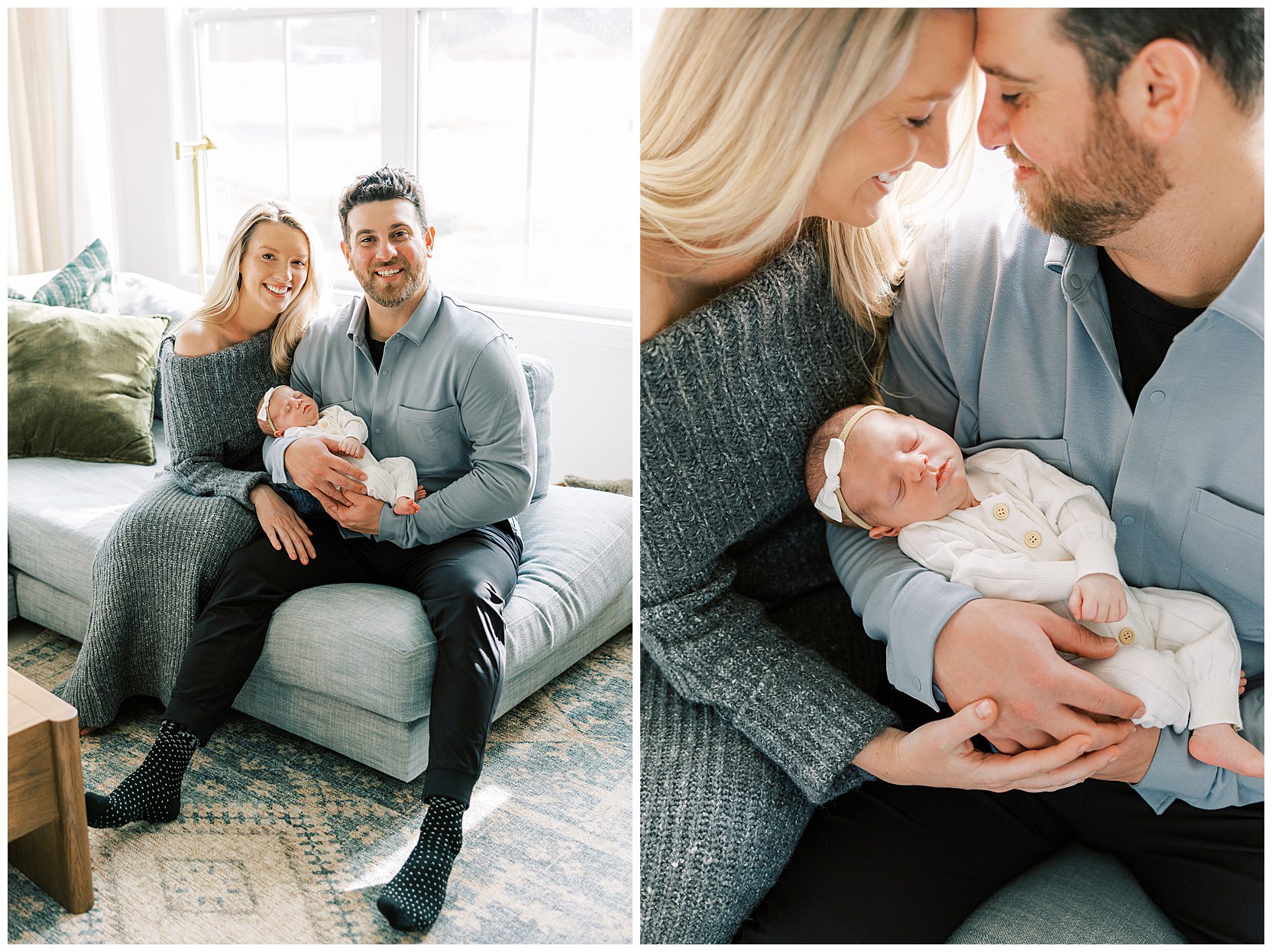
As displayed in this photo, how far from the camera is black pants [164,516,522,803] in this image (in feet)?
5.71

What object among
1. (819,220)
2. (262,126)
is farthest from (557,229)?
(819,220)

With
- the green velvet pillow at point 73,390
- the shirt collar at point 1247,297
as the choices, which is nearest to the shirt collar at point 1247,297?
the shirt collar at point 1247,297

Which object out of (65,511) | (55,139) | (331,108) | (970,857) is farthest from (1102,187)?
(55,139)

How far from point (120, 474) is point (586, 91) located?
1.75 meters

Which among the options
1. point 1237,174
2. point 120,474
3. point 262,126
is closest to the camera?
point 1237,174

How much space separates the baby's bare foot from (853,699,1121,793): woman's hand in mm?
84

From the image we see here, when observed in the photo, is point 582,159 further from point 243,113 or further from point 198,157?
point 243,113

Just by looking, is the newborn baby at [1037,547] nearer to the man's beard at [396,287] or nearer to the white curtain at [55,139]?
the man's beard at [396,287]

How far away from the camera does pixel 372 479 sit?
6.35 ft

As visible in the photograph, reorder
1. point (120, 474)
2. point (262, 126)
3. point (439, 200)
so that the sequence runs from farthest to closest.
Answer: point (262, 126) < point (439, 200) < point (120, 474)

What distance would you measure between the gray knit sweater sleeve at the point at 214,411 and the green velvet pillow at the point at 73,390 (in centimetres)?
63

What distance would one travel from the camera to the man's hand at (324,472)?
1903mm

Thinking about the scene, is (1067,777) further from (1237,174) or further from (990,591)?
(1237,174)

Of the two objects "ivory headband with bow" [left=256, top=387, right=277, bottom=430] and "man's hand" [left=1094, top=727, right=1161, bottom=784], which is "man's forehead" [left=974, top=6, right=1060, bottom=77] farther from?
"ivory headband with bow" [left=256, top=387, right=277, bottom=430]
